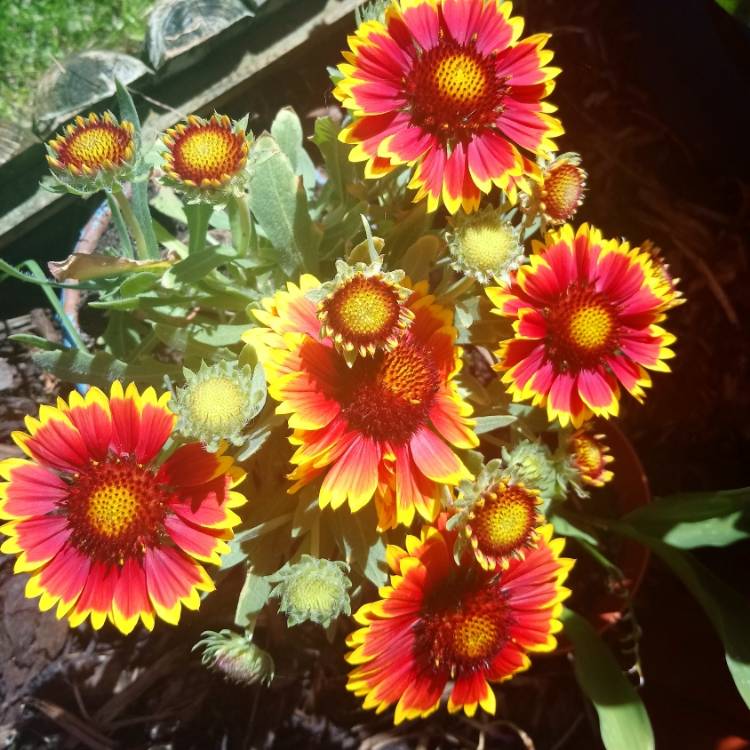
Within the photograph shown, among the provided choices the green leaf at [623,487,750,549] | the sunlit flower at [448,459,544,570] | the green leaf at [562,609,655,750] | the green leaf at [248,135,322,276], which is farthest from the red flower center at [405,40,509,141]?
the green leaf at [562,609,655,750]

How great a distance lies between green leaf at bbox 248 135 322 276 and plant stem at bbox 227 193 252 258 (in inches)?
0.7

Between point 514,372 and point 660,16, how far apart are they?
911 mm

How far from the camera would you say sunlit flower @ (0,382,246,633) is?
3.02 feet

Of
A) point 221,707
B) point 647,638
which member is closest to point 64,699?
point 221,707

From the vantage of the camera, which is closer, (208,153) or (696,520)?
(208,153)

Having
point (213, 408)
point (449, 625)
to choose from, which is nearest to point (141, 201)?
point (213, 408)

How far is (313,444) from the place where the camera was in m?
0.93

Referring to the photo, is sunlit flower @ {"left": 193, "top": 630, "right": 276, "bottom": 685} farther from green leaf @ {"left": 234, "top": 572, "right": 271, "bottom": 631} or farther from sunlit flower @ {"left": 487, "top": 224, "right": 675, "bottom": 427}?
sunlit flower @ {"left": 487, "top": 224, "right": 675, "bottom": 427}

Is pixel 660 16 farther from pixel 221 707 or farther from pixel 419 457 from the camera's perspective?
pixel 221 707

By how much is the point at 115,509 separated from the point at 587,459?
68 centimetres

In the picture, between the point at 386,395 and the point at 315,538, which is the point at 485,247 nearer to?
the point at 386,395

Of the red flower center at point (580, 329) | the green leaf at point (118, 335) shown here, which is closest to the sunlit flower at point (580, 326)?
the red flower center at point (580, 329)

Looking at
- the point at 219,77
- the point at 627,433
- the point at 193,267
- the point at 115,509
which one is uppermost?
the point at 219,77

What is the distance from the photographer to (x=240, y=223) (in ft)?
3.59
